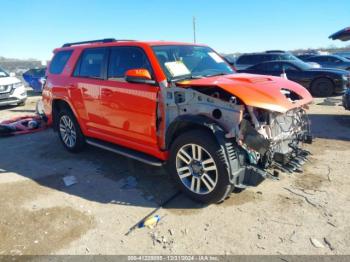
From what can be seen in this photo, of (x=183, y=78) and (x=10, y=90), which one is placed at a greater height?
(x=183, y=78)

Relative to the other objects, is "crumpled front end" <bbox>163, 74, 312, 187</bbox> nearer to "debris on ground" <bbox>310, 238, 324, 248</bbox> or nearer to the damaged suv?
the damaged suv

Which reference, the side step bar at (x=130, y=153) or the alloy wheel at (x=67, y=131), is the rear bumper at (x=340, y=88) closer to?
the side step bar at (x=130, y=153)

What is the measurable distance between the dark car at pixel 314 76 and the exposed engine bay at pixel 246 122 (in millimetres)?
8313

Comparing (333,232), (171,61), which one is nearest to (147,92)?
(171,61)

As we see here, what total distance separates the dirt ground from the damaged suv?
1.22ft

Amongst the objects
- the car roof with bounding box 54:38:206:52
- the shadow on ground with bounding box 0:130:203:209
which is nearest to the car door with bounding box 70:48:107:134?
the car roof with bounding box 54:38:206:52

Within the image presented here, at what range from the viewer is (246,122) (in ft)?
11.3

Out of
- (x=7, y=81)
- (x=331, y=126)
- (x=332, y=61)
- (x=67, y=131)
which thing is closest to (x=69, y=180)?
(x=67, y=131)

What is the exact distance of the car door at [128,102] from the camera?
13.5ft

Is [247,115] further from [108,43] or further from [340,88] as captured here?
[340,88]

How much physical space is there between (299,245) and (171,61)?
8.85 feet

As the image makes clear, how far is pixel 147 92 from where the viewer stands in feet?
13.2

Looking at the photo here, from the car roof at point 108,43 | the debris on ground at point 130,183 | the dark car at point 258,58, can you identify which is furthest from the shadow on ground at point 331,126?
the dark car at point 258,58

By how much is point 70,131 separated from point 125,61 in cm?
215
